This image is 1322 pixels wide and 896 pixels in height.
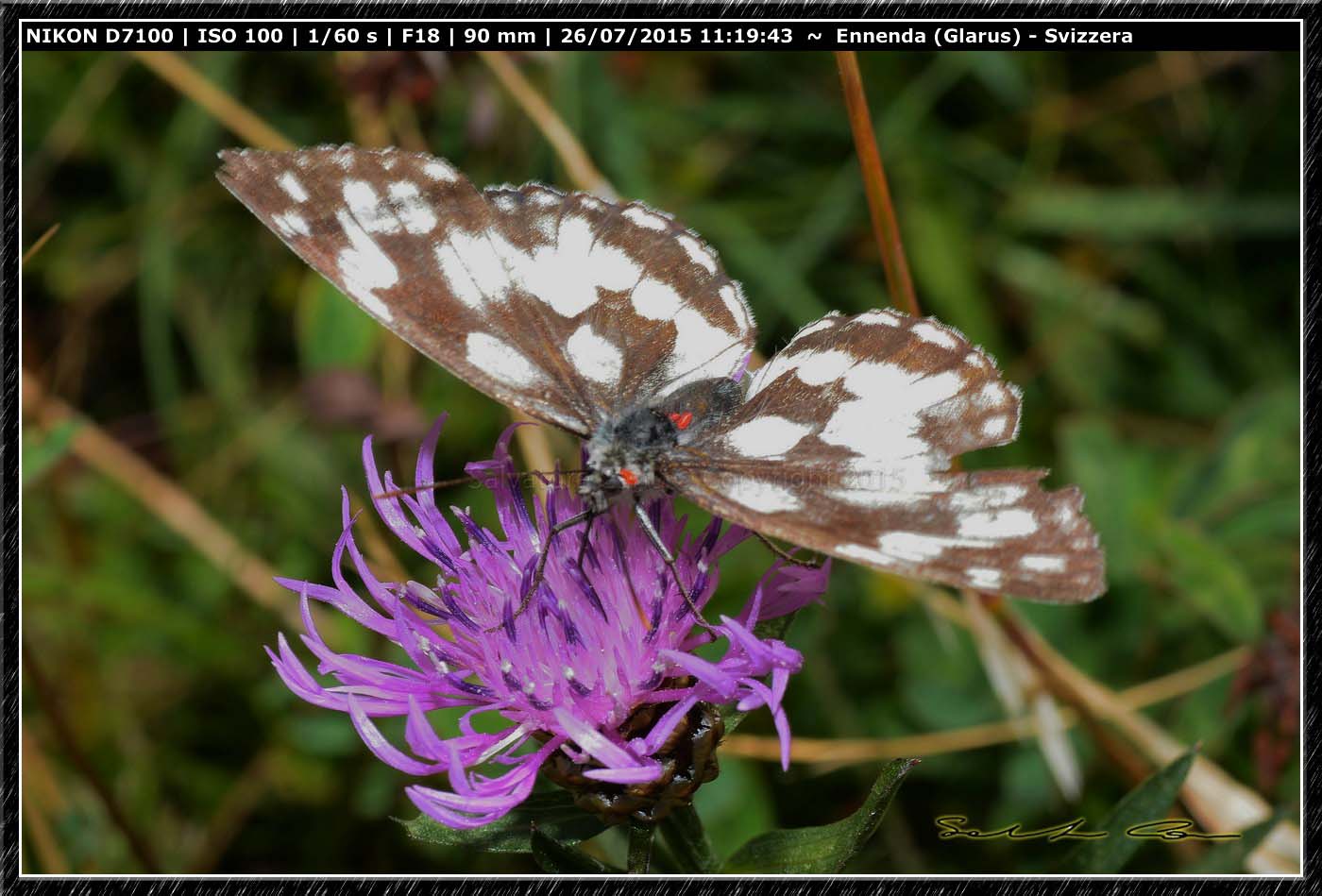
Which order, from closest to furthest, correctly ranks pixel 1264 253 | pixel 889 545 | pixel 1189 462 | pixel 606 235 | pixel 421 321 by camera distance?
pixel 889 545 → pixel 421 321 → pixel 606 235 → pixel 1189 462 → pixel 1264 253

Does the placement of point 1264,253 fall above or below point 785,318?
below

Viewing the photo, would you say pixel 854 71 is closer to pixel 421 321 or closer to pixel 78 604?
pixel 421 321

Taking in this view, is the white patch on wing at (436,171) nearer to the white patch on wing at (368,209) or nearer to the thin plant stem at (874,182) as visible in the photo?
the white patch on wing at (368,209)

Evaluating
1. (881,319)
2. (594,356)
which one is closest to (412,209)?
(594,356)

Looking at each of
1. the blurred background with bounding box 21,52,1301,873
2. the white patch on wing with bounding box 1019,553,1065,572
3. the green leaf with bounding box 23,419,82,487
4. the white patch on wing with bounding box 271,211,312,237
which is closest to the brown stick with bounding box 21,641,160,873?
the blurred background with bounding box 21,52,1301,873

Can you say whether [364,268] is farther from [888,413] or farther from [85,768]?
[85,768]

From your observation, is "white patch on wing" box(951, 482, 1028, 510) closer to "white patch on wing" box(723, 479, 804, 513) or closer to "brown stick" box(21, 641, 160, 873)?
"white patch on wing" box(723, 479, 804, 513)

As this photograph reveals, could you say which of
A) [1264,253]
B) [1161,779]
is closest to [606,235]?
[1161,779]
